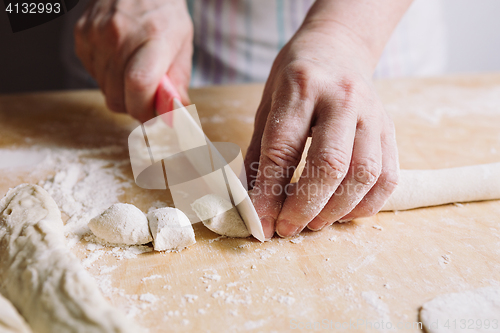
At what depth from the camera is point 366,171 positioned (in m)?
0.92

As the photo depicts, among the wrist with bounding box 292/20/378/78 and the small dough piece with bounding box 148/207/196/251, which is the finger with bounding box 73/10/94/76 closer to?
the wrist with bounding box 292/20/378/78

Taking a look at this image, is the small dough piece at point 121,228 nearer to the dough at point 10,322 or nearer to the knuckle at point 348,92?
the dough at point 10,322

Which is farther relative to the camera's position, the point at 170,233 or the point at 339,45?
the point at 339,45

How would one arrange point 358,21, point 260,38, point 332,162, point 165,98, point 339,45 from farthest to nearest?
point 260,38, point 165,98, point 358,21, point 339,45, point 332,162

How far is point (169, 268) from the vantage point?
2.94 feet

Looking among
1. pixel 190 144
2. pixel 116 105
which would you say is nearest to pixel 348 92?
pixel 190 144

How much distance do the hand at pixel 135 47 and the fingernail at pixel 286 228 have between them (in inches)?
28.5

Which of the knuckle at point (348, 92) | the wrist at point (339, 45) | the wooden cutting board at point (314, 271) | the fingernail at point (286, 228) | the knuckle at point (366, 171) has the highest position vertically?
the wrist at point (339, 45)

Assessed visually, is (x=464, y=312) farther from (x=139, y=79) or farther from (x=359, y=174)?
(x=139, y=79)

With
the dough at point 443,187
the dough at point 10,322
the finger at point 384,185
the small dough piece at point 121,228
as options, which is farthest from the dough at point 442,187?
the dough at point 10,322

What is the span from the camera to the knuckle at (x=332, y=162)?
34.6 inches

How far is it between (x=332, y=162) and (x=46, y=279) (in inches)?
25.5

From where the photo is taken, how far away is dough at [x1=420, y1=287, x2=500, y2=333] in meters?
0.74

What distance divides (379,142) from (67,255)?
30.6 inches
